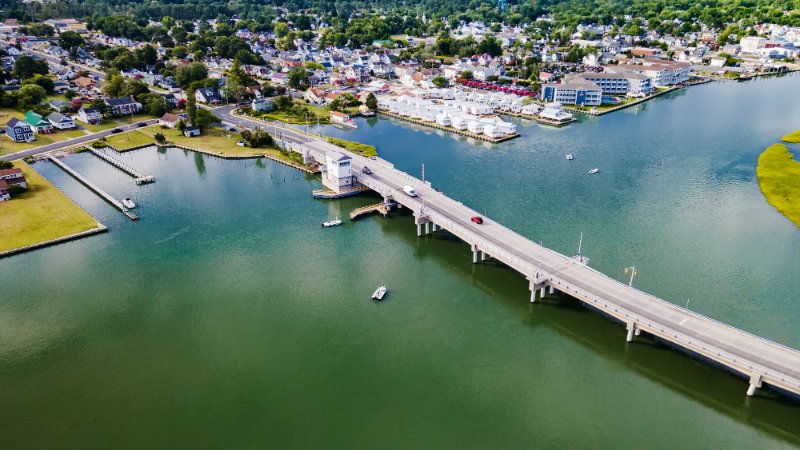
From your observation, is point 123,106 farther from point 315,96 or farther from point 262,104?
point 315,96

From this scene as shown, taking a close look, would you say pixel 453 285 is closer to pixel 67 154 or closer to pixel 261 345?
pixel 261 345

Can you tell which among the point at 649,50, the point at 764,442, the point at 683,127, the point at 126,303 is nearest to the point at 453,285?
the point at 764,442

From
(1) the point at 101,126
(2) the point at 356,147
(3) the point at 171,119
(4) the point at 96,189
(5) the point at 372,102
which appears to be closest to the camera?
(4) the point at 96,189

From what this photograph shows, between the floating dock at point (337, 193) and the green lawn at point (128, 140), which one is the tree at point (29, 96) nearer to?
the green lawn at point (128, 140)

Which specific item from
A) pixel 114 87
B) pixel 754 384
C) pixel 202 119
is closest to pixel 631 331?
pixel 754 384

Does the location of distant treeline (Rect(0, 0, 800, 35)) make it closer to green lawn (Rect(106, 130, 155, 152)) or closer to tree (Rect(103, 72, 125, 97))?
tree (Rect(103, 72, 125, 97))
